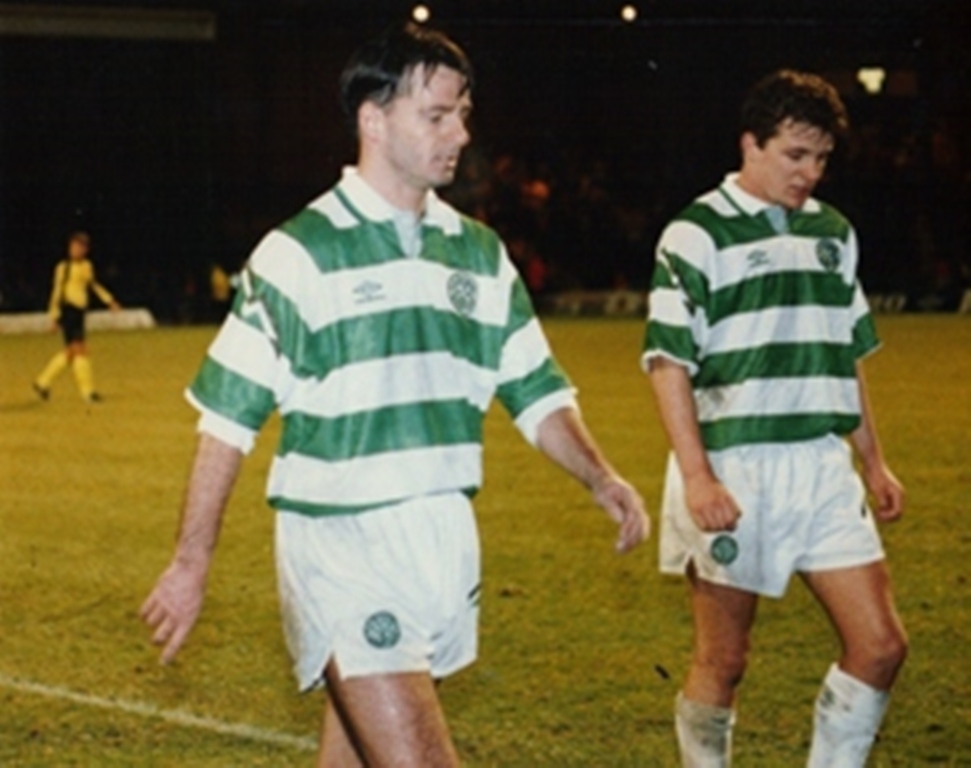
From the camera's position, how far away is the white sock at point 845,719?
6023 mm

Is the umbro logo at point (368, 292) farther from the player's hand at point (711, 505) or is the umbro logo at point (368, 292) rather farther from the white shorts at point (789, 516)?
the white shorts at point (789, 516)

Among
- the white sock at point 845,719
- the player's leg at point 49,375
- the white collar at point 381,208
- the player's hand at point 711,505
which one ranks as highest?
the white collar at point 381,208

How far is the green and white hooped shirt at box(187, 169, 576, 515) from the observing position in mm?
4590

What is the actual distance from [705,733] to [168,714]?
267 cm

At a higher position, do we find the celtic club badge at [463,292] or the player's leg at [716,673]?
the celtic club badge at [463,292]

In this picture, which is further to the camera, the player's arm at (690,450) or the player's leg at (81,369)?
the player's leg at (81,369)

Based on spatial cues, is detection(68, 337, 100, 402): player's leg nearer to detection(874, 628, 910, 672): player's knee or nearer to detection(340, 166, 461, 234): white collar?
detection(874, 628, 910, 672): player's knee

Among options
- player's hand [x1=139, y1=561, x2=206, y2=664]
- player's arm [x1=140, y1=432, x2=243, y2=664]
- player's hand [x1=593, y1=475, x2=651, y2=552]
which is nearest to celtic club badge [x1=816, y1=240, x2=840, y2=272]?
player's hand [x1=593, y1=475, x2=651, y2=552]

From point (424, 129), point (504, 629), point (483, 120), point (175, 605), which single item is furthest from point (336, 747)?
point (483, 120)

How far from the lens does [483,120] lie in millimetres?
42594

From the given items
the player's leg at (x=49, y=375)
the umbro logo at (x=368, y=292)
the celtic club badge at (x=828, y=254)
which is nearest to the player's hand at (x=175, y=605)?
the umbro logo at (x=368, y=292)

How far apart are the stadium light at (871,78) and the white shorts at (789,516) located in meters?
35.0

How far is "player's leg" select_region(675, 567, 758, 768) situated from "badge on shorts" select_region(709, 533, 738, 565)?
10 centimetres

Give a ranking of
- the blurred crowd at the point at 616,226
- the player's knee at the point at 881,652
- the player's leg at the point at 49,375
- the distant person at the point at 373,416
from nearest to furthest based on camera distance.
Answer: the distant person at the point at 373,416 → the player's knee at the point at 881,652 → the player's leg at the point at 49,375 → the blurred crowd at the point at 616,226
